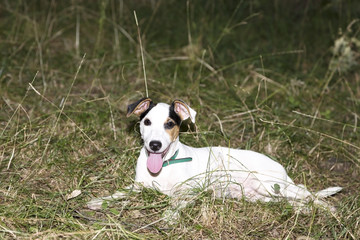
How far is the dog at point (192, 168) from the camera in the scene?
3904mm

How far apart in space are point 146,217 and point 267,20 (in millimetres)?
6553

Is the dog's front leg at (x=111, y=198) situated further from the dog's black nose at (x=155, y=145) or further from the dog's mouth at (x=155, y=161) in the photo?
the dog's black nose at (x=155, y=145)

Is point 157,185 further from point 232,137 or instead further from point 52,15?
point 52,15

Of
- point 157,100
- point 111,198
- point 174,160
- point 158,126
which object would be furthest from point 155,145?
point 157,100

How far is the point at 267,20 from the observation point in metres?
9.50

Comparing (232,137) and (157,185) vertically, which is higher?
(157,185)

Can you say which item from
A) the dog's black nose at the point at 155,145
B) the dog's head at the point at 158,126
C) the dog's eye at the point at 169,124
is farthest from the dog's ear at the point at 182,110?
the dog's black nose at the point at 155,145

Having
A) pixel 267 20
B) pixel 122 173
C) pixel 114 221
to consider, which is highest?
pixel 114 221

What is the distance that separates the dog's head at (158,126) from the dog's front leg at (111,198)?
346 mm

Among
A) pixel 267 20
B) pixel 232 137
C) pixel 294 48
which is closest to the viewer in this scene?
pixel 232 137

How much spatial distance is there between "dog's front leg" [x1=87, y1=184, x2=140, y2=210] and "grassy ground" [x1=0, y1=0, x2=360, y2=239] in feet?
0.22

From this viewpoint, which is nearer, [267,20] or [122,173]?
[122,173]

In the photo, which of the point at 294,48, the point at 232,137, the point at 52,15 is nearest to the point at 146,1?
the point at 52,15

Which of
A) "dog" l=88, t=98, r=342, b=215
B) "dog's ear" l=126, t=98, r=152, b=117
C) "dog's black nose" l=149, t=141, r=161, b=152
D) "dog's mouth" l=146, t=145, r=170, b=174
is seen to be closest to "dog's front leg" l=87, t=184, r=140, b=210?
"dog" l=88, t=98, r=342, b=215
